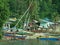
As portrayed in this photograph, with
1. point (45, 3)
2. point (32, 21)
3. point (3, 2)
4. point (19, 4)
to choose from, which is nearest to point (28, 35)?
point (3, 2)

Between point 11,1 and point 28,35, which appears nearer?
point 28,35

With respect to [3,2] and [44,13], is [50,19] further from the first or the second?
[3,2]

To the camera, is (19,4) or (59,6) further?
(59,6)

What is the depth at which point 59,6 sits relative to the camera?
7750cm

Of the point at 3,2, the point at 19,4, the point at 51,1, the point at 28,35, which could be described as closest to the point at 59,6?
the point at 51,1

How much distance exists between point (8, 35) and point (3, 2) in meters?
6.89

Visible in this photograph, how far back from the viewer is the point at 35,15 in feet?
222

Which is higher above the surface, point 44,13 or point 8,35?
point 44,13

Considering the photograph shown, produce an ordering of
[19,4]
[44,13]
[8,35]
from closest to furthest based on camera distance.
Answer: [8,35]
[19,4]
[44,13]

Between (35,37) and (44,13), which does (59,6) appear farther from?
(35,37)

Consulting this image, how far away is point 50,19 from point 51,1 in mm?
7085

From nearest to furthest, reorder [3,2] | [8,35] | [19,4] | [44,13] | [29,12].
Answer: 1. [3,2]
2. [8,35]
3. [29,12]
4. [19,4]
5. [44,13]

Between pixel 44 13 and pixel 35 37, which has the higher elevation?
pixel 44 13

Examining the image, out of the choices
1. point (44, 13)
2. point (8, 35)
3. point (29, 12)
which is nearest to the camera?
point (8, 35)
